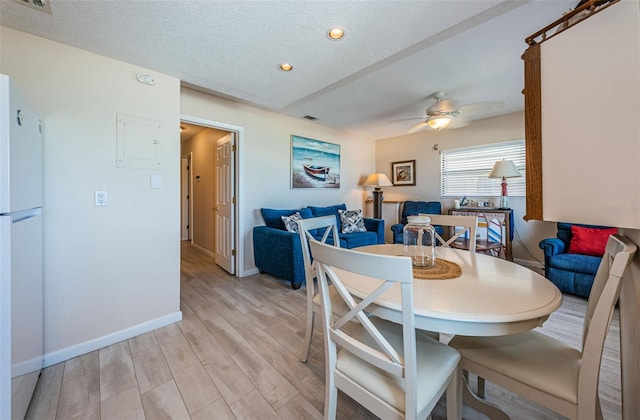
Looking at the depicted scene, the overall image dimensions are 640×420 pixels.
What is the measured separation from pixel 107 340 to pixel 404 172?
5.08 meters

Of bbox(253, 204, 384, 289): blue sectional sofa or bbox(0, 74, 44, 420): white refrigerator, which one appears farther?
bbox(253, 204, 384, 289): blue sectional sofa

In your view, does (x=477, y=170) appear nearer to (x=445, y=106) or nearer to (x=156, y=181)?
(x=445, y=106)

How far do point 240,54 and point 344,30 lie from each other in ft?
2.66

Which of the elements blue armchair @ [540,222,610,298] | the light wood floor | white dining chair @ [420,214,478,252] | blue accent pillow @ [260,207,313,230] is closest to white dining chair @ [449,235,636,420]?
the light wood floor

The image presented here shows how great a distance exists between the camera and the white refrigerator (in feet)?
3.43

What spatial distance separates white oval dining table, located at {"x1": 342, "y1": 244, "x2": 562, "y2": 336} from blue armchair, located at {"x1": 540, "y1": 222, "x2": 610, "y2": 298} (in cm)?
215

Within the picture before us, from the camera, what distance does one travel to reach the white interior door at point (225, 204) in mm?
3580

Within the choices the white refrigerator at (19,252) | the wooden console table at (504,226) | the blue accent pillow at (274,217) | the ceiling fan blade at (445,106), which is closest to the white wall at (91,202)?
the white refrigerator at (19,252)

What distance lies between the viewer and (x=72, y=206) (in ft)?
5.94

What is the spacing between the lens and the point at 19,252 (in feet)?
3.99

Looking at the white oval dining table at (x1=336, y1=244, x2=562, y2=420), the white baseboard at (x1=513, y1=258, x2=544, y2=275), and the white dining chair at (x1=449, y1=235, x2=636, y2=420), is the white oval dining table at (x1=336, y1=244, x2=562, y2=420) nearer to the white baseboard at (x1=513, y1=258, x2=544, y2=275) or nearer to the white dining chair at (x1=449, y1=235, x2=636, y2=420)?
the white dining chair at (x1=449, y1=235, x2=636, y2=420)

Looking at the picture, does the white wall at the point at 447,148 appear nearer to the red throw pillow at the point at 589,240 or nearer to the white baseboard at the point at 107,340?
the red throw pillow at the point at 589,240

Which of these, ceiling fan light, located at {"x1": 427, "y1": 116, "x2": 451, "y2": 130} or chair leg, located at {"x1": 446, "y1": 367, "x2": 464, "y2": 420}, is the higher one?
ceiling fan light, located at {"x1": 427, "y1": 116, "x2": 451, "y2": 130}

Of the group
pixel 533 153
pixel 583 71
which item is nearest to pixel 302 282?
pixel 533 153
